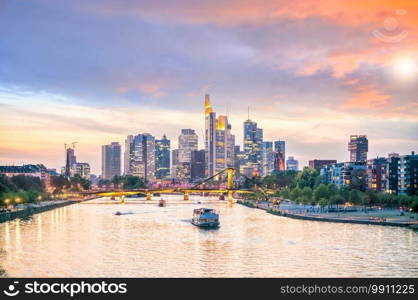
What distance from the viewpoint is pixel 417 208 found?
299ft

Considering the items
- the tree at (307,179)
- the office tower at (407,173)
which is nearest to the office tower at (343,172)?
the tree at (307,179)

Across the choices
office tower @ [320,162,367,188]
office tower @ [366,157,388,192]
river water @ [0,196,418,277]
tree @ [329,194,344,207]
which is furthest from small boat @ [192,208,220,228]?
office tower @ [320,162,367,188]

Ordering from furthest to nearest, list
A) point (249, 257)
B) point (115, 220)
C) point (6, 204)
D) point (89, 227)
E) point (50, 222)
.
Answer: point (6, 204) < point (115, 220) < point (50, 222) < point (89, 227) < point (249, 257)

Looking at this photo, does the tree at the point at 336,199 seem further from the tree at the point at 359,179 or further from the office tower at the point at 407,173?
the tree at the point at 359,179

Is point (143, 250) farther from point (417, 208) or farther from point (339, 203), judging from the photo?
point (339, 203)

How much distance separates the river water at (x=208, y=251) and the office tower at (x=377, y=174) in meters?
70.8

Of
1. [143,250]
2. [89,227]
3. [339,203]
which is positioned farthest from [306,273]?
[339,203]

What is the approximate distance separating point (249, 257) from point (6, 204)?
71.1 meters

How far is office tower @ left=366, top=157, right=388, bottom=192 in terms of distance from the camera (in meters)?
154

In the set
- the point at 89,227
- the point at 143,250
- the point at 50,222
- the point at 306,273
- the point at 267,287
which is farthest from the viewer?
the point at 50,222

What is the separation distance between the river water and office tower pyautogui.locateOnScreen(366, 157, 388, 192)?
7081 centimetres

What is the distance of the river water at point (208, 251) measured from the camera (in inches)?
1882

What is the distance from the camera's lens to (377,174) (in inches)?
6225

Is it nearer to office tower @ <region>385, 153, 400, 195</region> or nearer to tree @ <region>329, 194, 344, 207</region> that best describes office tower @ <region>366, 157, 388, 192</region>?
office tower @ <region>385, 153, 400, 195</region>
